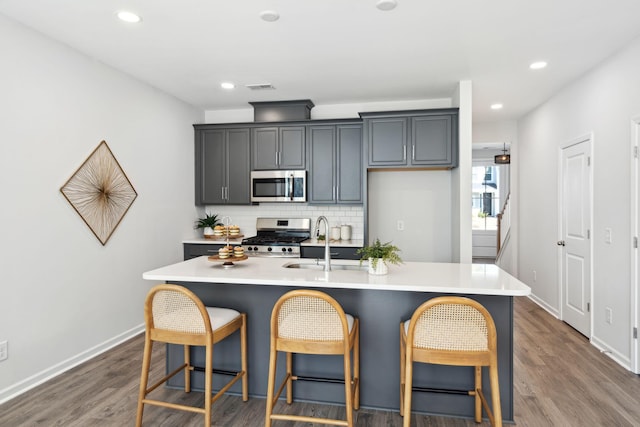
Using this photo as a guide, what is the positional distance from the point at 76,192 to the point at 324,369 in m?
2.53

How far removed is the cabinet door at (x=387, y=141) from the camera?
456cm

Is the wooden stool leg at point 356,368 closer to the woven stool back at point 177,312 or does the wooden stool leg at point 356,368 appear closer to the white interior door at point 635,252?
the woven stool back at point 177,312

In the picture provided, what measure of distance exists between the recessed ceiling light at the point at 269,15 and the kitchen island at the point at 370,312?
5.84 ft

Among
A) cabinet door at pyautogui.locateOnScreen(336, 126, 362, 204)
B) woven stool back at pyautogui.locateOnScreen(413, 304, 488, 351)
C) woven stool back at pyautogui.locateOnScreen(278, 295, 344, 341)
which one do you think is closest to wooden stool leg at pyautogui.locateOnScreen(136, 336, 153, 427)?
woven stool back at pyautogui.locateOnScreen(278, 295, 344, 341)

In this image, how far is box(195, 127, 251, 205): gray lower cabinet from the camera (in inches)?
201

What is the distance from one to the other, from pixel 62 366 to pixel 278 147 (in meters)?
3.19

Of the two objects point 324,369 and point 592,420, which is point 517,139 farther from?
point 324,369

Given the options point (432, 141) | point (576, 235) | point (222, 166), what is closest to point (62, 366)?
point (222, 166)

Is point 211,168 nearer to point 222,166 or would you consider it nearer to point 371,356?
point 222,166

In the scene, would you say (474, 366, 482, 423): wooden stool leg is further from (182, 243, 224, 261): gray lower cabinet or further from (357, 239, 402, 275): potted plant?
(182, 243, 224, 261): gray lower cabinet

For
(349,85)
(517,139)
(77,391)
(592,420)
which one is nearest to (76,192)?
(77,391)

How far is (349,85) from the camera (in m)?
4.29

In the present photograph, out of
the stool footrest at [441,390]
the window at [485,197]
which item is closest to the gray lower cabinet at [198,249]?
the stool footrest at [441,390]

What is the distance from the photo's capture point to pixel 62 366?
10.3 feet
